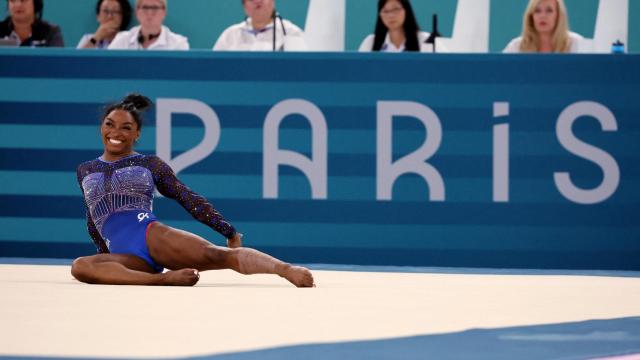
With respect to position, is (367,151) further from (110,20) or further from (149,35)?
(110,20)

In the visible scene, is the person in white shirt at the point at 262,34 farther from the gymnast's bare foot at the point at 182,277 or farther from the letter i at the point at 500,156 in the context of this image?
the gymnast's bare foot at the point at 182,277

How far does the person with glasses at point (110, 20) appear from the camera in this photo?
30.4 feet

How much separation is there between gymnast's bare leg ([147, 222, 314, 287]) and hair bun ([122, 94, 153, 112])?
0.71 metres

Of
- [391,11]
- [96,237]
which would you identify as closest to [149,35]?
[391,11]

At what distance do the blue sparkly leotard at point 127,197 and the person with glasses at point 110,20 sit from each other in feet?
11.0

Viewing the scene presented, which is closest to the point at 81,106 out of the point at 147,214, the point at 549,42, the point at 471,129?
the point at 147,214

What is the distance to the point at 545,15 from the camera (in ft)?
26.3

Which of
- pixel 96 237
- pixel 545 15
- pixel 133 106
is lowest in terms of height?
pixel 96 237

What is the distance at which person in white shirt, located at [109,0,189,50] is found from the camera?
29.2 feet

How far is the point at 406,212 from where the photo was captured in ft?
24.2

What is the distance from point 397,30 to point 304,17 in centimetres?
230

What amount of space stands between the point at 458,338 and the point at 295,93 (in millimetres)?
3558

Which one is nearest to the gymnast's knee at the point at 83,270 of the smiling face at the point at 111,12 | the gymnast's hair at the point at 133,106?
the gymnast's hair at the point at 133,106

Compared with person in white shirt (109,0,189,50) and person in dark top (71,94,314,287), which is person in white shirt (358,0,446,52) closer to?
person in white shirt (109,0,189,50)
